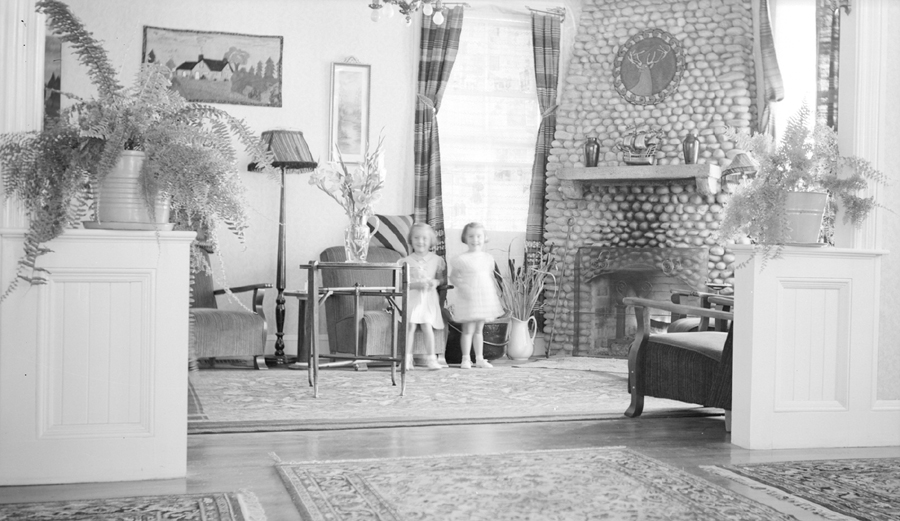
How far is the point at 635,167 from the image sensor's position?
21.2ft

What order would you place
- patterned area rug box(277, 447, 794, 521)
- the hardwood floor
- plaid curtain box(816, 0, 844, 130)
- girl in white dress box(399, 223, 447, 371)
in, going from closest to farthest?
patterned area rug box(277, 447, 794, 521) < the hardwood floor < plaid curtain box(816, 0, 844, 130) < girl in white dress box(399, 223, 447, 371)

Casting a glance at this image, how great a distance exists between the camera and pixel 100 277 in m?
2.70

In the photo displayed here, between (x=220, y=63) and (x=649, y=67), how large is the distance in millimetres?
3151

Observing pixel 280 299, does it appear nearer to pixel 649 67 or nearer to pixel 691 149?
pixel 691 149

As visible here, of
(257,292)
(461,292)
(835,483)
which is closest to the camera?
(835,483)

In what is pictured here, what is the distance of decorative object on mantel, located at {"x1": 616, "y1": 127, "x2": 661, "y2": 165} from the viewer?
6531 mm

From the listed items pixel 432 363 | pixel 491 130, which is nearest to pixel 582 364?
pixel 432 363

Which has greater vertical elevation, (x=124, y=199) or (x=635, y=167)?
(x=635, y=167)

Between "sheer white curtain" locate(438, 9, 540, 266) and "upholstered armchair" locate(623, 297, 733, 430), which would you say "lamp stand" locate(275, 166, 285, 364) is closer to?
"sheer white curtain" locate(438, 9, 540, 266)

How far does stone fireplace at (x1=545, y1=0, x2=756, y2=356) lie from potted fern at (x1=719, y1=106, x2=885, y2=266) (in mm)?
2908

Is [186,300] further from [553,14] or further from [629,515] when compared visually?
[553,14]

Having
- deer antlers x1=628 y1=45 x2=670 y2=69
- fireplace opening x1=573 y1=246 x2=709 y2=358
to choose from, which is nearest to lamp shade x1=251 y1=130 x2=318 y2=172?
fireplace opening x1=573 y1=246 x2=709 y2=358

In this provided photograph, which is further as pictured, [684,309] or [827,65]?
[827,65]

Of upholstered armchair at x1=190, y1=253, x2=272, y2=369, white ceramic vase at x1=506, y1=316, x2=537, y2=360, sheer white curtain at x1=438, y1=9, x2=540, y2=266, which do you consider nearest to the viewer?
upholstered armchair at x1=190, y1=253, x2=272, y2=369
